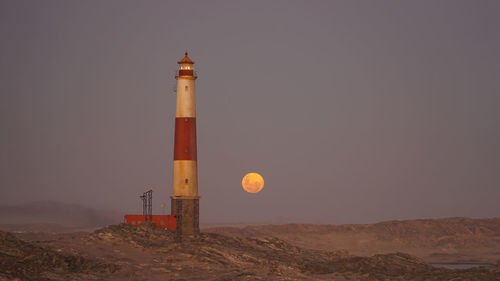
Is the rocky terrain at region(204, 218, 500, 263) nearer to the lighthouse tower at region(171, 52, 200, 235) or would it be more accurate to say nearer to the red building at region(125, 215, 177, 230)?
the lighthouse tower at region(171, 52, 200, 235)

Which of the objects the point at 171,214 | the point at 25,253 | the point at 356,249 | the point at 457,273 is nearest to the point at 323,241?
the point at 356,249

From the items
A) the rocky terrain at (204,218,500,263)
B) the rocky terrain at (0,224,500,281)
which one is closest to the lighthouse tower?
the rocky terrain at (0,224,500,281)

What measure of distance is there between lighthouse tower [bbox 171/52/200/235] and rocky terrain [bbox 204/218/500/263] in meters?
37.6

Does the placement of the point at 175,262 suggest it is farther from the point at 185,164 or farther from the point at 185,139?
the point at 185,139

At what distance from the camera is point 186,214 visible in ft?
206

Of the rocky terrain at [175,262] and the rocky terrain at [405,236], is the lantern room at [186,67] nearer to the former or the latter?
the rocky terrain at [175,262]

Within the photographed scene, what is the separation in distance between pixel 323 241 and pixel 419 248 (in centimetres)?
1368

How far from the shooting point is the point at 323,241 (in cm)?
10675

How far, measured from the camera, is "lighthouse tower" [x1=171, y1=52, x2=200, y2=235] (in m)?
62.8

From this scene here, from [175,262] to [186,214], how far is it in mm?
11227

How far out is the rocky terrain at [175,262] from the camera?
45.8 m

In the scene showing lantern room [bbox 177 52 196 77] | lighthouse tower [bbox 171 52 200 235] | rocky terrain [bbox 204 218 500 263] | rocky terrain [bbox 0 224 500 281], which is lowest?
rocky terrain [bbox 0 224 500 281]

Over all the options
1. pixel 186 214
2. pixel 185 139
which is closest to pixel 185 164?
pixel 185 139

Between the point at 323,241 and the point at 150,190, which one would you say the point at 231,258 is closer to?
the point at 150,190
